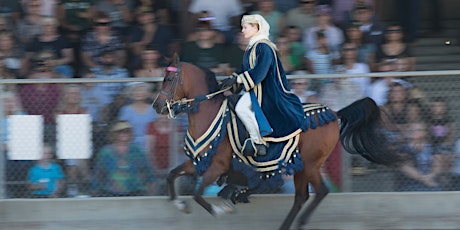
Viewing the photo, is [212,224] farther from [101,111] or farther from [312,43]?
[312,43]

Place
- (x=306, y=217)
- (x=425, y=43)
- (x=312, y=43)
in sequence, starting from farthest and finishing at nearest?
1. (x=425, y=43)
2. (x=312, y=43)
3. (x=306, y=217)

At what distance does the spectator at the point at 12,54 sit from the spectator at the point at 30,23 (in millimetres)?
181

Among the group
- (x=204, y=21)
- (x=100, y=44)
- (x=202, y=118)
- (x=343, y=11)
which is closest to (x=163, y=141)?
(x=202, y=118)

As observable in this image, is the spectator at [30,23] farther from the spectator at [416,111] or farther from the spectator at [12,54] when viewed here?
the spectator at [416,111]

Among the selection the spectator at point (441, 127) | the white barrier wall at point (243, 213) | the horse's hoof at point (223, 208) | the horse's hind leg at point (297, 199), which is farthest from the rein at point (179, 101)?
the spectator at point (441, 127)

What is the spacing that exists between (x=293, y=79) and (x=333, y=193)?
1.26 m

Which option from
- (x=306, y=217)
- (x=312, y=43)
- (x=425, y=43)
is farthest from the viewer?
(x=425, y=43)

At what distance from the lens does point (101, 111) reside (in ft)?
31.4

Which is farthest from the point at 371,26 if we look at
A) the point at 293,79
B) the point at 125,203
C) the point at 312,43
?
the point at 125,203

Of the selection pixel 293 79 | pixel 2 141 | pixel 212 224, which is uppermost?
pixel 293 79

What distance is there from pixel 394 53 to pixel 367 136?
1644 mm

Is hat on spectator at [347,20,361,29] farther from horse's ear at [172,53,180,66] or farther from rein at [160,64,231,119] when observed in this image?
horse's ear at [172,53,180,66]

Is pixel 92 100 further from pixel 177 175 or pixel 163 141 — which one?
pixel 177 175

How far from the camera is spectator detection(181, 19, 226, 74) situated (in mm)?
10703
